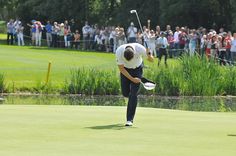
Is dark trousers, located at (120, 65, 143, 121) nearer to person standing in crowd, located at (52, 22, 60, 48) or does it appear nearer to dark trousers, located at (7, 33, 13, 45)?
person standing in crowd, located at (52, 22, 60, 48)

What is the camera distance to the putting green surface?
1108 centimetres

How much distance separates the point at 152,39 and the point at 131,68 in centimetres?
2690

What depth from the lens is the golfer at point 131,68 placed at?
14.2 metres

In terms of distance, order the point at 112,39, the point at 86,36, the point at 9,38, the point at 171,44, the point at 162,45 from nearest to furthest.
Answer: the point at 162,45 → the point at 171,44 → the point at 112,39 → the point at 86,36 → the point at 9,38

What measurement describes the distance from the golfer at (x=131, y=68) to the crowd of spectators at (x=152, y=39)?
16.3 metres

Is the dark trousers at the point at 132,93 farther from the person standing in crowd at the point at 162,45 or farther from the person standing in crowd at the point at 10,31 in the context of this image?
the person standing in crowd at the point at 10,31

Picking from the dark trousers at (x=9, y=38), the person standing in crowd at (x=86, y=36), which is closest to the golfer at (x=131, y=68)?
the person standing in crowd at (x=86, y=36)

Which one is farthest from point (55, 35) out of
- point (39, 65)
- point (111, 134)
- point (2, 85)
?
point (111, 134)

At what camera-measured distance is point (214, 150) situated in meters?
11.2

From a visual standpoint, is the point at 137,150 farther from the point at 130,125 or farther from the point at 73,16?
the point at 73,16

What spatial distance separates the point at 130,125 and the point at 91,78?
47.6 feet

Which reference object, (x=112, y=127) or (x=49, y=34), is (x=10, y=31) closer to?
(x=49, y=34)

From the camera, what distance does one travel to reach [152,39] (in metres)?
41.2

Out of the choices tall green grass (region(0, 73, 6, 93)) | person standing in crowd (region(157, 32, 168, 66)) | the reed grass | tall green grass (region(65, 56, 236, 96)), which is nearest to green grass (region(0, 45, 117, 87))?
tall green grass (region(0, 73, 6, 93))
